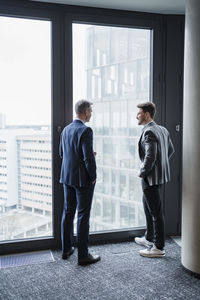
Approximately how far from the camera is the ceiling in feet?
9.44

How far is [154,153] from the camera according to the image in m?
2.68

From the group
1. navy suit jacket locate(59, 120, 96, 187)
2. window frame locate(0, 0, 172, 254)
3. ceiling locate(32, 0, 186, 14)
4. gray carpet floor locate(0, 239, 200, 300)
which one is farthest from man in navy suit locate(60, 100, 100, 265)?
ceiling locate(32, 0, 186, 14)

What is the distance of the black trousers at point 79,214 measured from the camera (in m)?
2.67

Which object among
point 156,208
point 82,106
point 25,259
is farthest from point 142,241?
point 82,106

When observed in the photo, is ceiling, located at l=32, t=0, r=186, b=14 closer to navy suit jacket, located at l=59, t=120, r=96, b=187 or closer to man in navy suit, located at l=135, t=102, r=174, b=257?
man in navy suit, located at l=135, t=102, r=174, b=257

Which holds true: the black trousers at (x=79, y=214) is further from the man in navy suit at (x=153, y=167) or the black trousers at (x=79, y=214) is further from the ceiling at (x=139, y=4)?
the ceiling at (x=139, y=4)

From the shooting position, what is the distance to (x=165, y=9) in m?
3.09

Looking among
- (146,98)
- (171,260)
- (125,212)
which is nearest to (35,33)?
(146,98)

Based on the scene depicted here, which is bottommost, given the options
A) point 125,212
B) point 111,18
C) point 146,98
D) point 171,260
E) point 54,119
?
point 171,260

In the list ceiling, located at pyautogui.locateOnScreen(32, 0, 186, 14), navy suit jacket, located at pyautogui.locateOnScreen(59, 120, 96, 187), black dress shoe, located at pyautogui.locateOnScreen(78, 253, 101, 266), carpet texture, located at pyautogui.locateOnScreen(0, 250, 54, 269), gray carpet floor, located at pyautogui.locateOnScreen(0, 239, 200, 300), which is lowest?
carpet texture, located at pyautogui.locateOnScreen(0, 250, 54, 269)

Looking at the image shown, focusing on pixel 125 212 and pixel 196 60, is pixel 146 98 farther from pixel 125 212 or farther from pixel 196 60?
pixel 125 212

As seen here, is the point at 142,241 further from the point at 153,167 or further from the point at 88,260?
the point at 153,167

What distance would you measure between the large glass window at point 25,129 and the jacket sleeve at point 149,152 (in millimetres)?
1005

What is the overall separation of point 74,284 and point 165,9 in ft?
9.04
